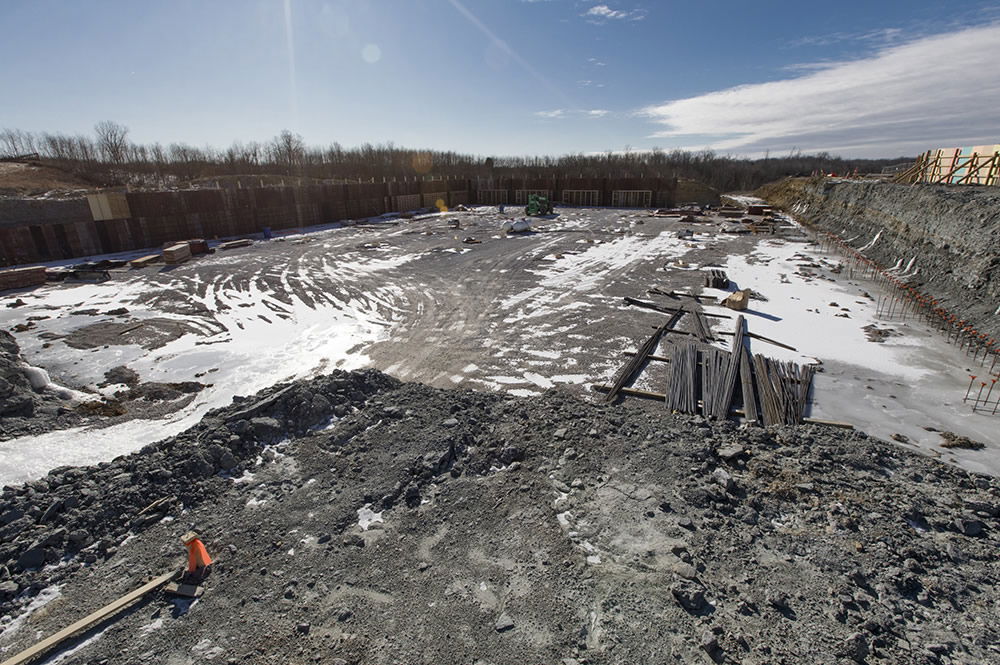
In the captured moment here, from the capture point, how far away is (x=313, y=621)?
422 centimetres

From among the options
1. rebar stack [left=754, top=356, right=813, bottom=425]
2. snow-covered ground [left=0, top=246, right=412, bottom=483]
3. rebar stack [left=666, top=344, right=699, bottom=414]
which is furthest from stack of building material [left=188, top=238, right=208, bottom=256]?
rebar stack [left=754, top=356, right=813, bottom=425]

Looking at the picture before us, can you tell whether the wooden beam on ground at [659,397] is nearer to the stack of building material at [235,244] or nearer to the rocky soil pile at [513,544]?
the rocky soil pile at [513,544]

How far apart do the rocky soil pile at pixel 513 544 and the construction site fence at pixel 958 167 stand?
23895mm

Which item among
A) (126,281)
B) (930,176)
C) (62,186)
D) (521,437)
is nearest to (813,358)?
(521,437)

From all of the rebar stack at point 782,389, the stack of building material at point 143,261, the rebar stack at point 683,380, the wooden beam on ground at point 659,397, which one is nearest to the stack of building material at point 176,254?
the stack of building material at point 143,261

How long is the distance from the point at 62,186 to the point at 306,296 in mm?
41272

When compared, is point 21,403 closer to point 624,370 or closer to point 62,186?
point 624,370

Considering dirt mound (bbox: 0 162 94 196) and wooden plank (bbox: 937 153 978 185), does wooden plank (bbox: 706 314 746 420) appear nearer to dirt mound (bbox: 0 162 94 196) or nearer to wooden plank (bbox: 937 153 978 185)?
wooden plank (bbox: 937 153 978 185)

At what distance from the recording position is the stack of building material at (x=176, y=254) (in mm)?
20344

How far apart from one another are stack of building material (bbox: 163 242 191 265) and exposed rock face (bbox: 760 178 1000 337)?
29908 mm

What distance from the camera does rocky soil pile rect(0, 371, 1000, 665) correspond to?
398 centimetres

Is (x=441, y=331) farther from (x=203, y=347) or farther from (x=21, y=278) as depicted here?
(x=21, y=278)

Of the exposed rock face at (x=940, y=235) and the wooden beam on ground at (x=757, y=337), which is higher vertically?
the exposed rock face at (x=940, y=235)

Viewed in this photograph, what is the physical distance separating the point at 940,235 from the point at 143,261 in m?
34.0
